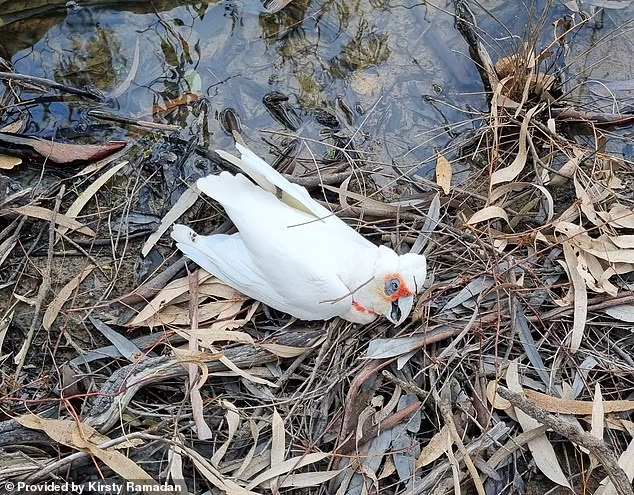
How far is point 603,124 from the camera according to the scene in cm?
288

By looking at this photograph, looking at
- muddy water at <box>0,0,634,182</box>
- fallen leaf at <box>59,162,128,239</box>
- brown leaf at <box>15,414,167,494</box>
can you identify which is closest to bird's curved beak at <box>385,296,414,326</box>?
muddy water at <box>0,0,634,182</box>

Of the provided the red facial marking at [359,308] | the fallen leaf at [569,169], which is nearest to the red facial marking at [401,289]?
the red facial marking at [359,308]

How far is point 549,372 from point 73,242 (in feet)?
6.56

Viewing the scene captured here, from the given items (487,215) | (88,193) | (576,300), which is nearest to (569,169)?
(487,215)

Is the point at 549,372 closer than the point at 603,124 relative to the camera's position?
Yes

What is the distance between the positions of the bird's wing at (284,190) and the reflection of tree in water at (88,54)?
3.38 feet

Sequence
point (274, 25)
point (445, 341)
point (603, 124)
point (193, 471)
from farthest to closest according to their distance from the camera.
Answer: point (274, 25) < point (603, 124) < point (445, 341) < point (193, 471)

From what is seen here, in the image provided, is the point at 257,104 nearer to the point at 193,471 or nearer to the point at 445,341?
the point at 445,341

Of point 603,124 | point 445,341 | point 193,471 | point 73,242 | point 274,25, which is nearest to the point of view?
point 193,471

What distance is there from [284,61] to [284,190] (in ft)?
3.47

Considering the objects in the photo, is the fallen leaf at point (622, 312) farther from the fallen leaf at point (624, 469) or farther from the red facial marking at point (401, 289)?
the red facial marking at point (401, 289)

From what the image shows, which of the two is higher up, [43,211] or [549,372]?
[43,211]

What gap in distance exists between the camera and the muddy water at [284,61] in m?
2.98

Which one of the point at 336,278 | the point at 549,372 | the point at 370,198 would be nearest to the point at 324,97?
the point at 370,198
